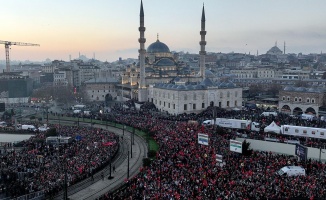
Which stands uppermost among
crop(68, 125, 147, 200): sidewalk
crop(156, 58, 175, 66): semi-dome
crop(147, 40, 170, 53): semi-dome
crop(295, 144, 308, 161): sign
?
→ crop(147, 40, 170, 53): semi-dome

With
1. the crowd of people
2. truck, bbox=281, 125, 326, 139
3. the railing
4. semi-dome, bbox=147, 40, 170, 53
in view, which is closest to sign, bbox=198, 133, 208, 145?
the crowd of people

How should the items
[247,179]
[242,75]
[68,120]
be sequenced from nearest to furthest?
[247,179]
[68,120]
[242,75]

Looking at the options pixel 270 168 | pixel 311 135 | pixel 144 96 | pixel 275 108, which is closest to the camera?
pixel 270 168

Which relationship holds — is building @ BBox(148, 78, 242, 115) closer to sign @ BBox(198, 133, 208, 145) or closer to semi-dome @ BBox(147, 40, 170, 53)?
semi-dome @ BBox(147, 40, 170, 53)

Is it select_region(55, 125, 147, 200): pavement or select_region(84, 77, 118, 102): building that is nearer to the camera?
select_region(55, 125, 147, 200): pavement

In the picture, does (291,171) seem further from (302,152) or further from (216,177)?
(216,177)

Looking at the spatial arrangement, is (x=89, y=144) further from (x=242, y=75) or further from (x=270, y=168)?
(x=242, y=75)

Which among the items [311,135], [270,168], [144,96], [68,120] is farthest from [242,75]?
[270,168]
